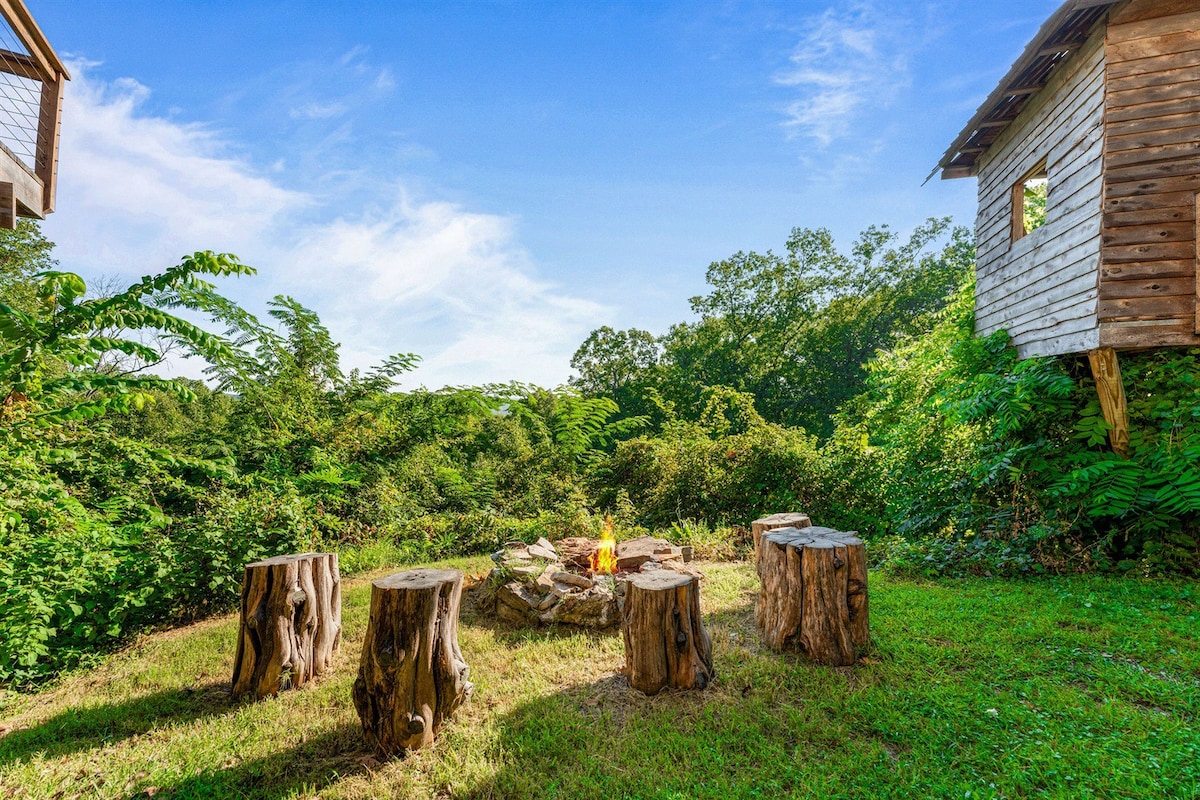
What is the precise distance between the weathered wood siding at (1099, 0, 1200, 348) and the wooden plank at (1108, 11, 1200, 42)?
10 millimetres

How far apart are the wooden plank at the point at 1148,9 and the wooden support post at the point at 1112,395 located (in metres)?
3.71

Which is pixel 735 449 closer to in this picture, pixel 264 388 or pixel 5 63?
pixel 264 388

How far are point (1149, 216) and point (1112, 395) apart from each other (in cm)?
201

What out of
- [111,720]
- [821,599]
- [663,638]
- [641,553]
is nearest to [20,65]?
[111,720]

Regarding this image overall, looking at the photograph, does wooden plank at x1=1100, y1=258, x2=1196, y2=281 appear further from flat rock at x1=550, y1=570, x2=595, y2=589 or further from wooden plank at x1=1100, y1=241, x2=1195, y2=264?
flat rock at x1=550, y1=570, x2=595, y2=589

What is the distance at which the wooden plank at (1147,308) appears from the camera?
18.3ft

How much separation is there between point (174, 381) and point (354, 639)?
272 cm

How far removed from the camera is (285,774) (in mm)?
2846

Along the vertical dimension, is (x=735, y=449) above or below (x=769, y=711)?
Result: above

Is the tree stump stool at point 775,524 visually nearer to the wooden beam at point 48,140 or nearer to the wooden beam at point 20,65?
the wooden beam at point 48,140

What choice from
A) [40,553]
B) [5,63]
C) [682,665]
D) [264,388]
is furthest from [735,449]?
[5,63]

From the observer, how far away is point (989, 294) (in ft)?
27.1

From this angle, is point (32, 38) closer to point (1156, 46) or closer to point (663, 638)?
point (663, 638)

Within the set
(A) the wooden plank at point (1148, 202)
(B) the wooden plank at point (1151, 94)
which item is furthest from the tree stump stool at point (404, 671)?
(B) the wooden plank at point (1151, 94)
